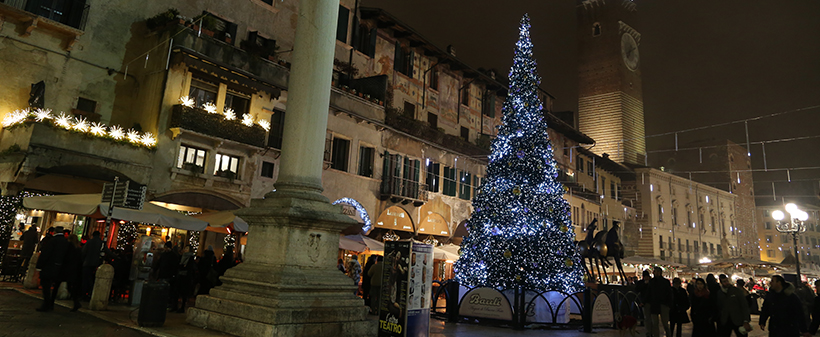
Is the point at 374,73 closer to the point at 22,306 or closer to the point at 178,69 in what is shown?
the point at 178,69

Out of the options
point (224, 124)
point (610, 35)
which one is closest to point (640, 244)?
point (610, 35)

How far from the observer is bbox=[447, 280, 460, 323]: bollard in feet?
43.0

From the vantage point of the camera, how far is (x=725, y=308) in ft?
33.1

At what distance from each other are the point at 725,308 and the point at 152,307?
10379 mm

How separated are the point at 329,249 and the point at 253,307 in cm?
147

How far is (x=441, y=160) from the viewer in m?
29.4

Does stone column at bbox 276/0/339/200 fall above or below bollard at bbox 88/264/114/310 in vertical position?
above

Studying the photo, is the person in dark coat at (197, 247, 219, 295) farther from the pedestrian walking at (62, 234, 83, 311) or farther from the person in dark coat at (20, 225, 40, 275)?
the person in dark coat at (20, 225, 40, 275)

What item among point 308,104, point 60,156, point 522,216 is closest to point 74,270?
point 308,104

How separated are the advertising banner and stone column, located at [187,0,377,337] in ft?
1.45

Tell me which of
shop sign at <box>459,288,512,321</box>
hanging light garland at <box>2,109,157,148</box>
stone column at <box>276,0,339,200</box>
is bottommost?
shop sign at <box>459,288,512,321</box>

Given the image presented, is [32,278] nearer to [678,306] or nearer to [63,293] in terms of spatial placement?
[63,293]

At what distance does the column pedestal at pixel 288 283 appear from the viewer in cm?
742

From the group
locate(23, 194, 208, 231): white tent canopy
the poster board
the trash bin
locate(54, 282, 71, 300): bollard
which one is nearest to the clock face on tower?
locate(23, 194, 208, 231): white tent canopy
